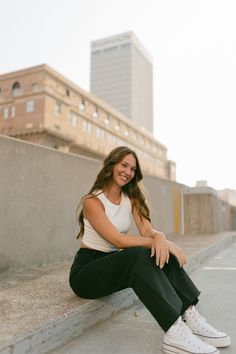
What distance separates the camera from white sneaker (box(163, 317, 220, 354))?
1989mm

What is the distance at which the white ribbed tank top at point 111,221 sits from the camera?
2.69 m

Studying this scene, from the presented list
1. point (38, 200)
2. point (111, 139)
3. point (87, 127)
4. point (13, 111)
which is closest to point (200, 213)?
point (38, 200)

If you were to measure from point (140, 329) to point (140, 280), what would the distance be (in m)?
0.58

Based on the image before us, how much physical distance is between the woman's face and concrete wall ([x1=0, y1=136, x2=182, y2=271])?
1.53 meters

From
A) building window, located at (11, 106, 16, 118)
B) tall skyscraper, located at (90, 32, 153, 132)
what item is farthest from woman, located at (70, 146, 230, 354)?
tall skyscraper, located at (90, 32, 153, 132)

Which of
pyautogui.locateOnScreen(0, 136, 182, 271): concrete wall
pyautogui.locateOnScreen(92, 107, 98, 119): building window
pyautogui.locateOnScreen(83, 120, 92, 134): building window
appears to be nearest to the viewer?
pyautogui.locateOnScreen(0, 136, 182, 271): concrete wall

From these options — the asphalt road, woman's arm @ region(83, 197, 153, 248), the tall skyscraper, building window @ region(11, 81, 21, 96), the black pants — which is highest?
the tall skyscraper

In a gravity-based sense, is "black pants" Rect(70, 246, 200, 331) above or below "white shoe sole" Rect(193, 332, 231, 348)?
above

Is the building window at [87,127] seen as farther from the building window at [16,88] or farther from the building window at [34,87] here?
the building window at [16,88]

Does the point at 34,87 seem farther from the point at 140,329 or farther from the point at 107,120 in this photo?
the point at 140,329

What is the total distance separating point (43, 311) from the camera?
2385mm

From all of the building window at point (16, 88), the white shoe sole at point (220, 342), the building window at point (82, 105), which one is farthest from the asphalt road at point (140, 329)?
the building window at point (82, 105)

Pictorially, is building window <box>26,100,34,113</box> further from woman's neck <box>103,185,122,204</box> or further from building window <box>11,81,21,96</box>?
woman's neck <box>103,185,122,204</box>

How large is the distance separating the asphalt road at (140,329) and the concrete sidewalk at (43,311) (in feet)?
0.26
